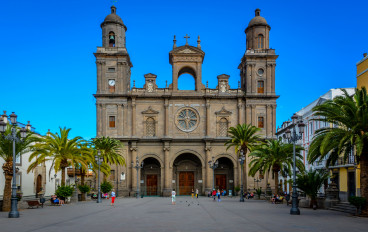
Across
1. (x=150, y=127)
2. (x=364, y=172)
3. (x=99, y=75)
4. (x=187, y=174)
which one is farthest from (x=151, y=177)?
(x=364, y=172)

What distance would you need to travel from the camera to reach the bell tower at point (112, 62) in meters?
59.9

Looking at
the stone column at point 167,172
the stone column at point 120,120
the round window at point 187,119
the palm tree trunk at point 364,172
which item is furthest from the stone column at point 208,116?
the palm tree trunk at point 364,172

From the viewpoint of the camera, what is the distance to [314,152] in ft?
88.7

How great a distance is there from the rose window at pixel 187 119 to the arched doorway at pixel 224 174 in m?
6.93

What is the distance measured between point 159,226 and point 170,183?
40474 millimetres

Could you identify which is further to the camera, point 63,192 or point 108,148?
point 108,148

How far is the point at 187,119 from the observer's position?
61.3 m

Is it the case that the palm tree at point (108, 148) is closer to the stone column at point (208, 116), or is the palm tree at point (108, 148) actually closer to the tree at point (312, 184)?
the stone column at point (208, 116)

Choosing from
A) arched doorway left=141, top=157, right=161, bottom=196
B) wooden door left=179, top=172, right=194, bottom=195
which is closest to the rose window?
arched doorway left=141, top=157, right=161, bottom=196

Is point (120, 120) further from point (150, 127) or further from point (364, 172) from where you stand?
point (364, 172)

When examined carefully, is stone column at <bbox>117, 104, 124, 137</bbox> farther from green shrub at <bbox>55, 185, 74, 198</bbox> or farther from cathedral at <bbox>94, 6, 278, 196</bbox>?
green shrub at <bbox>55, 185, 74, 198</bbox>

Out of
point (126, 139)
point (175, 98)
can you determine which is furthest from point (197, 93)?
point (126, 139)

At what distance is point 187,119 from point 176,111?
1984 millimetres

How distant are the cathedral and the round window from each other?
12 centimetres
